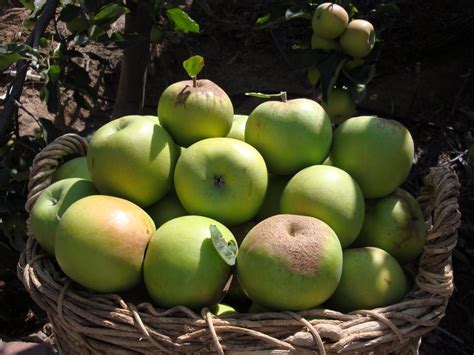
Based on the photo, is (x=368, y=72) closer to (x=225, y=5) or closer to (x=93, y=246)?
(x=93, y=246)

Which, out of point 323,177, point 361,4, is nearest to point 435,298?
point 323,177

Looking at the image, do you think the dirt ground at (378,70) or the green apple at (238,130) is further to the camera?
the dirt ground at (378,70)

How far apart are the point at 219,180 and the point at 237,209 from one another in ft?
0.26

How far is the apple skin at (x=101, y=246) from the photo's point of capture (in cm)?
119

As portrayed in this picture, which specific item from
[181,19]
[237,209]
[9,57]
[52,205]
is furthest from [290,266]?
[181,19]

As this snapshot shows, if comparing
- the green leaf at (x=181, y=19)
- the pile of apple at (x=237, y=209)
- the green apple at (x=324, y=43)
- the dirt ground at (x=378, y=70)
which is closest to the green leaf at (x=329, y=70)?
the green apple at (x=324, y=43)

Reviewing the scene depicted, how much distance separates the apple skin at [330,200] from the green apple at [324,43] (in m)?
1.37

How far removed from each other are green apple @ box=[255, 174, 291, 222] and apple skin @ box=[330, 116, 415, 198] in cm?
16

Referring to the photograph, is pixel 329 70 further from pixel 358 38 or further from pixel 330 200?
pixel 330 200

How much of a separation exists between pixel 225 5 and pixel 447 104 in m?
1.96

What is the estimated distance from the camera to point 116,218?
4.04 feet

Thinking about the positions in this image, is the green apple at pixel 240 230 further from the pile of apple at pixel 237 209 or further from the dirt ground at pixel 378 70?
the dirt ground at pixel 378 70

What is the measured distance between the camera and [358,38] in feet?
A: 8.08

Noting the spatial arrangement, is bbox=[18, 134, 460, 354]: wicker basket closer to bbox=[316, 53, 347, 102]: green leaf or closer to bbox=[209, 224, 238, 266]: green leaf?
bbox=[209, 224, 238, 266]: green leaf
